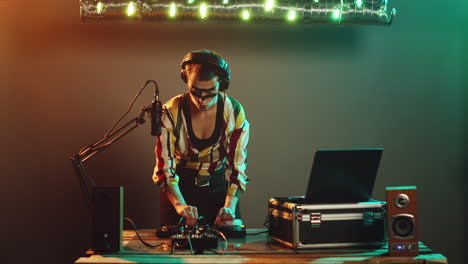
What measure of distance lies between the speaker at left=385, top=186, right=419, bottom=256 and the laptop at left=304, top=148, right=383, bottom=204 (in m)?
0.20

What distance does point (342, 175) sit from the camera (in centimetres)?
258

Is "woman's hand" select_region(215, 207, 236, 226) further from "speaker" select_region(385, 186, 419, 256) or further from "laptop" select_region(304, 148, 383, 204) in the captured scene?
"speaker" select_region(385, 186, 419, 256)

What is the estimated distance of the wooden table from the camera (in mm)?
2289

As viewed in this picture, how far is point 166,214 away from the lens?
328cm

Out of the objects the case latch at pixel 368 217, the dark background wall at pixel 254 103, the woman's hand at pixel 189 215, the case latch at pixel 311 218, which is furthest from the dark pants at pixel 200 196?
the dark background wall at pixel 254 103

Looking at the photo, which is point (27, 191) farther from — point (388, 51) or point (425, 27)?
point (425, 27)

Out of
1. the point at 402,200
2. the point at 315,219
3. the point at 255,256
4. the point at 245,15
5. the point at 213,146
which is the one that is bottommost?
the point at 255,256

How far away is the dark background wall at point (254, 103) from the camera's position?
474 cm

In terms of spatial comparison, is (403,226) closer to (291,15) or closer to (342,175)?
(342,175)

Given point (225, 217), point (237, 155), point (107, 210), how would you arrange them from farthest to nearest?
point (237, 155)
point (225, 217)
point (107, 210)

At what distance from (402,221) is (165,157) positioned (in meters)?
1.44

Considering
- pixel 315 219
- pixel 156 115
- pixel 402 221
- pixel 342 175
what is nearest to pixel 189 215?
pixel 156 115

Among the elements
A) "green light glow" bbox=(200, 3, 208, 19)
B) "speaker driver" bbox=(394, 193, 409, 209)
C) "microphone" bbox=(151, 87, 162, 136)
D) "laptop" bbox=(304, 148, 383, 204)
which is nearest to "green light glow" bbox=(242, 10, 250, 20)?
"green light glow" bbox=(200, 3, 208, 19)

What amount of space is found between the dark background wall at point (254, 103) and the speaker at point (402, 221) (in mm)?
2409
